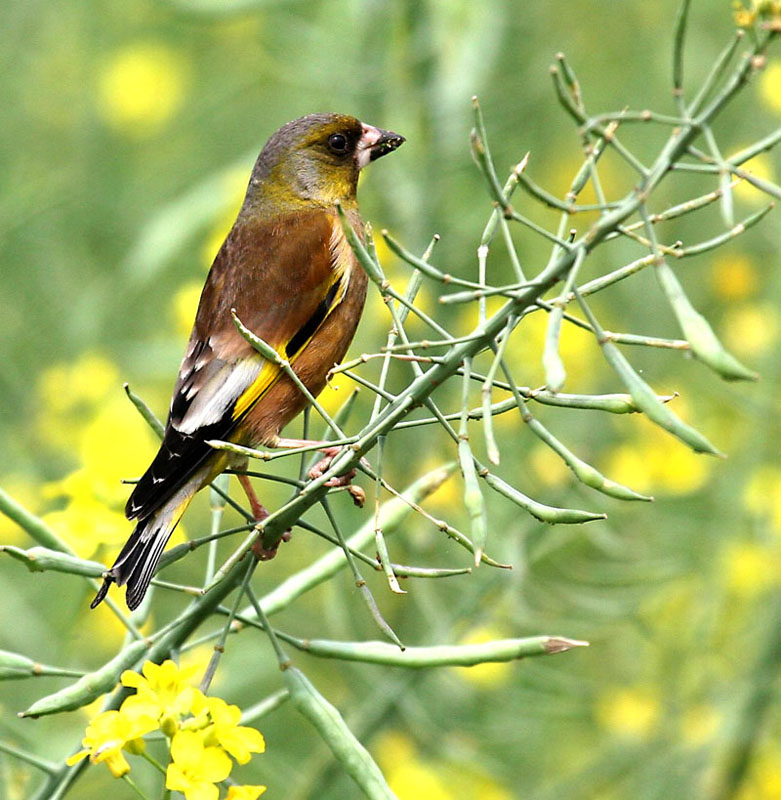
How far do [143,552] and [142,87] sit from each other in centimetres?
696

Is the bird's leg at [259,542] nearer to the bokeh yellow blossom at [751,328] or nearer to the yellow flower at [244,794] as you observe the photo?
the yellow flower at [244,794]

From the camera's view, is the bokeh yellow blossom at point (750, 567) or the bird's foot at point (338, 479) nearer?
the bird's foot at point (338, 479)

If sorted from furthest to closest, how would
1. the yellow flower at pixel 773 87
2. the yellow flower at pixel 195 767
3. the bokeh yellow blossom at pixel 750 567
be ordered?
the yellow flower at pixel 773 87 < the bokeh yellow blossom at pixel 750 567 < the yellow flower at pixel 195 767

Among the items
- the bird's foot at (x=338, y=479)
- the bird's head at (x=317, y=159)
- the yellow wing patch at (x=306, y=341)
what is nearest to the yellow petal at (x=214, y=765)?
the bird's foot at (x=338, y=479)

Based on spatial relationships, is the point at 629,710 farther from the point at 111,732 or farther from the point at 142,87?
the point at 142,87

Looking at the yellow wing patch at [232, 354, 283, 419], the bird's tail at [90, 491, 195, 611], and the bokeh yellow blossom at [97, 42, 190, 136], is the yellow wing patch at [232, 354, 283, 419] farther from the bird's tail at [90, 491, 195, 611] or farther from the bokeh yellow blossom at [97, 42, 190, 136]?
the bokeh yellow blossom at [97, 42, 190, 136]

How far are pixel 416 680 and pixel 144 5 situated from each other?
6.43 m

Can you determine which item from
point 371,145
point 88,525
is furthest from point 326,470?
point 371,145

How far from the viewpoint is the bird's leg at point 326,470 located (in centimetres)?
211

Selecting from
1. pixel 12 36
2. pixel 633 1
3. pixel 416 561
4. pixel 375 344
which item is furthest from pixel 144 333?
pixel 633 1

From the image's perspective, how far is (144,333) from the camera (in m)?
6.78

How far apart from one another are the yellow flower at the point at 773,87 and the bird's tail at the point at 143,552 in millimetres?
2916

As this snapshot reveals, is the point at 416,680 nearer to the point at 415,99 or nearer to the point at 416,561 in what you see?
the point at 416,561

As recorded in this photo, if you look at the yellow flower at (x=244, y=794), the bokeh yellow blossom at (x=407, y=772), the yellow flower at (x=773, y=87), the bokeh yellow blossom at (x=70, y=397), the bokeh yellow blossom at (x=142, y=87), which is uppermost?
the bokeh yellow blossom at (x=142, y=87)
